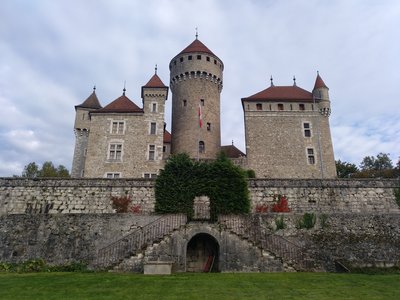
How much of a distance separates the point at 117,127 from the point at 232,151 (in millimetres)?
13939

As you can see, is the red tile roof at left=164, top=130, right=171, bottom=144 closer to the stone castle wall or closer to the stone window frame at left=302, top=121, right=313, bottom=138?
the stone window frame at left=302, top=121, right=313, bottom=138

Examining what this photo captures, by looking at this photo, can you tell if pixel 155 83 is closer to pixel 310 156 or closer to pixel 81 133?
pixel 81 133

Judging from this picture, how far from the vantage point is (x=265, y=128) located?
119 feet

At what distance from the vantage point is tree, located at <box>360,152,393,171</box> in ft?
180

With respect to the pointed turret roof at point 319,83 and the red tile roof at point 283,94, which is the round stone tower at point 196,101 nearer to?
the red tile roof at point 283,94

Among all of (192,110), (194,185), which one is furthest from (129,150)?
(194,185)

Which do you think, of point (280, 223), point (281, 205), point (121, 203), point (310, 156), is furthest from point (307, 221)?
point (310, 156)

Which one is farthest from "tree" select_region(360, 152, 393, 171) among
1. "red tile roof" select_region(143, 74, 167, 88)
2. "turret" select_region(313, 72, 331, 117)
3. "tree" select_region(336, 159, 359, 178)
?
"red tile roof" select_region(143, 74, 167, 88)

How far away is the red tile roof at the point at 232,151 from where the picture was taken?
37.8 meters

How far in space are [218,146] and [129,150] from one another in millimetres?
10083

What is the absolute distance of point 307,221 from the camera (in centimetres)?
1786

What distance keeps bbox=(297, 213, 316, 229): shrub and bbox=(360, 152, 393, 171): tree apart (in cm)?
4228

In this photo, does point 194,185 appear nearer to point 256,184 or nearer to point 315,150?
point 256,184

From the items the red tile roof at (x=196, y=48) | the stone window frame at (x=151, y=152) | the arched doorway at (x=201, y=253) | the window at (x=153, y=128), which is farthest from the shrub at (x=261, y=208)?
the red tile roof at (x=196, y=48)
